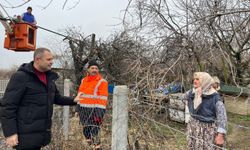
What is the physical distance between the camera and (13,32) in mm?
7012

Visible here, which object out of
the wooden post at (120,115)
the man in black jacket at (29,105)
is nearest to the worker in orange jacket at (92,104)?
the man in black jacket at (29,105)

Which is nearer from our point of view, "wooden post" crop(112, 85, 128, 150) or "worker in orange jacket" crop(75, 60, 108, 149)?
"wooden post" crop(112, 85, 128, 150)

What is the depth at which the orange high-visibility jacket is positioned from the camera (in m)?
4.66

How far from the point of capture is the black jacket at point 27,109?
128 inches

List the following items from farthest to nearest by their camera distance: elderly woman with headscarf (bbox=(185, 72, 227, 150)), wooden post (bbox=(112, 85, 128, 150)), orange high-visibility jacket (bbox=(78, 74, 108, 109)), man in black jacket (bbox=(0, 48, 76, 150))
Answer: orange high-visibility jacket (bbox=(78, 74, 108, 109)) < elderly woman with headscarf (bbox=(185, 72, 227, 150)) < man in black jacket (bbox=(0, 48, 76, 150)) < wooden post (bbox=(112, 85, 128, 150))

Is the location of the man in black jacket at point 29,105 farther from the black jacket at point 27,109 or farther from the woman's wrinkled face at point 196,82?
the woman's wrinkled face at point 196,82

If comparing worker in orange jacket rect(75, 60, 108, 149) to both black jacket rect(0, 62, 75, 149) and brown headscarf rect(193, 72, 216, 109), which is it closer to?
black jacket rect(0, 62, 75, 149)

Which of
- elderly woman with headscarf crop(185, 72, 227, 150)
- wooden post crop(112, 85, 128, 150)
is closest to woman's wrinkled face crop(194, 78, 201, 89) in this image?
elderly woman with headscarf crop(185, 72, 227, 150)

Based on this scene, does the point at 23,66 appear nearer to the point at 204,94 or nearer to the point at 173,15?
the point at 204,94

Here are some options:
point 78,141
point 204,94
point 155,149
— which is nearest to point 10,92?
point 78,141

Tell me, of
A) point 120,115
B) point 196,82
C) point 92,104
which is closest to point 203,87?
point 196,82

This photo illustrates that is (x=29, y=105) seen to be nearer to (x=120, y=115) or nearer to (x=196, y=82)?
(x=120, y=115)

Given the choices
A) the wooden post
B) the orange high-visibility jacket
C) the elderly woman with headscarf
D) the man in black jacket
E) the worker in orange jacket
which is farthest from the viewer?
the orange high-visibility jacket

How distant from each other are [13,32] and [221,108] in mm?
4685
